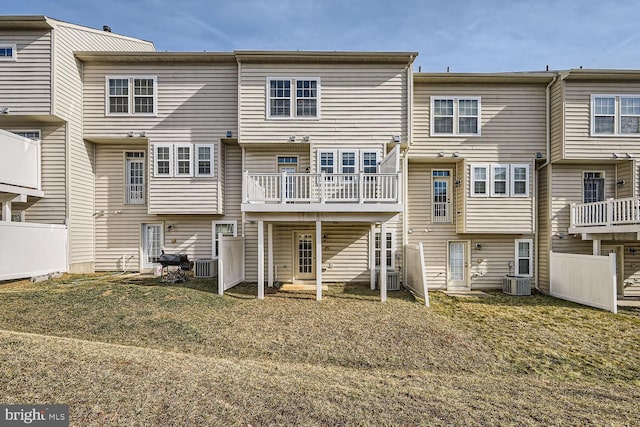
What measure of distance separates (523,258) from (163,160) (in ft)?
50.1

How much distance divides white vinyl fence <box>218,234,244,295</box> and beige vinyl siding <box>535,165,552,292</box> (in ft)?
40.0

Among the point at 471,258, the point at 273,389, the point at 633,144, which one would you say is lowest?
the point at 273,389

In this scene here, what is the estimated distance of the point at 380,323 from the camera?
7.47 metres

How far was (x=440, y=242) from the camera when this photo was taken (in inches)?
490

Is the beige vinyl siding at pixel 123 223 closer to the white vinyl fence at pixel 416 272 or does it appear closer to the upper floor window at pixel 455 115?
the white vinyl fence at pixel 416 272

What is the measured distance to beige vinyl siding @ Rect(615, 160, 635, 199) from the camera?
448 inches

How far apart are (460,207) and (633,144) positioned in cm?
679

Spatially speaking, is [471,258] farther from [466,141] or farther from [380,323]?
[380,323]

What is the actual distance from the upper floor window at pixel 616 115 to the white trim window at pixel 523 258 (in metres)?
5.02

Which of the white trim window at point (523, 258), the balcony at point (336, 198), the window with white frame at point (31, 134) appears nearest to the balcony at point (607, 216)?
the white trim window at point (523, 258)

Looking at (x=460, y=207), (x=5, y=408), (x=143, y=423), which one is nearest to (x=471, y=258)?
(x=460, y=207)

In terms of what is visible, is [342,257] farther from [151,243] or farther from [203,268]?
[151,243]

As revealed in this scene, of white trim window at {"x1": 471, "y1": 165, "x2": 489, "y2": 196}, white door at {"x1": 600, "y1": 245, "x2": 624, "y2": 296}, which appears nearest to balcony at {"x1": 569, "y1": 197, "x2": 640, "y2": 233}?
white door at {"x1": 600, "y1": 245, "x2": 624, "y2": 296}

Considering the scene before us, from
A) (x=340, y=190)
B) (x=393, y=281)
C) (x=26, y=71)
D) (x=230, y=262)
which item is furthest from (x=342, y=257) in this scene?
(x=26, y=71)
